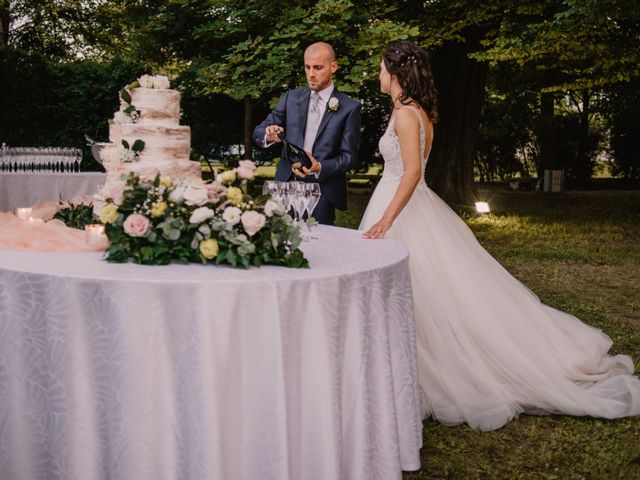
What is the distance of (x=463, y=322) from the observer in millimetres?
4441

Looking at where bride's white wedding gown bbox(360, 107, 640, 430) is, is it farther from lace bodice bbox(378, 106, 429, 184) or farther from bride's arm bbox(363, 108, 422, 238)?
bride's arm bbox(363, 108, 422, 238)

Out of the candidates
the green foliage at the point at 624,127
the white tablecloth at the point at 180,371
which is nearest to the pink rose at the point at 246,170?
the white tablecloth at the point at 180,371

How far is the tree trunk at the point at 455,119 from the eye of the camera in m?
16.0

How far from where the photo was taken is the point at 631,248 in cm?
1112

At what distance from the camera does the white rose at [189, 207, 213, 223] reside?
2762mm

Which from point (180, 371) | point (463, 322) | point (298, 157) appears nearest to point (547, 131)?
point (463, 322)

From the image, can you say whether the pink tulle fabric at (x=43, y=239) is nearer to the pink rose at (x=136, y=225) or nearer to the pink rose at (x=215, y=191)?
the pink rose at (x=136, y=225)

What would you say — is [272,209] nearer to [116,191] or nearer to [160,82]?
[116,191]

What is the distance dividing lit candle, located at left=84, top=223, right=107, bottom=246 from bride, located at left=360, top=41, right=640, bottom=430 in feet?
4.99

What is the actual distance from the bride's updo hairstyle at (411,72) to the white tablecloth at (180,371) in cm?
170

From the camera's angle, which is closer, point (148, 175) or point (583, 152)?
point (148, 175)

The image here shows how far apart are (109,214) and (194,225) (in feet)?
1.17

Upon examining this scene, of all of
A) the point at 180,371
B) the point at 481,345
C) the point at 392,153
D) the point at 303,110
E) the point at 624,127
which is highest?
the point at 624,127

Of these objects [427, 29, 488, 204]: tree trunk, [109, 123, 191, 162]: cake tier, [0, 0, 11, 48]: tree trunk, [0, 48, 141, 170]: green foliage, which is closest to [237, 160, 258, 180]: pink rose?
[109, 123, 191, 162]: cake tier
